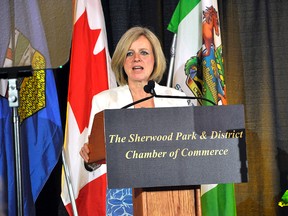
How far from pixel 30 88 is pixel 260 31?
1.85 meters

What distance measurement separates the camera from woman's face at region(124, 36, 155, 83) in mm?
3473

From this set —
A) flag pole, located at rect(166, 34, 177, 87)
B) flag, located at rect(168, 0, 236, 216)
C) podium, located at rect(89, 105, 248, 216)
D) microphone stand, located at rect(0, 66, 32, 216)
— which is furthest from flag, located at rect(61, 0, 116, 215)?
podium, located at rect(89, 105, 248, 216)

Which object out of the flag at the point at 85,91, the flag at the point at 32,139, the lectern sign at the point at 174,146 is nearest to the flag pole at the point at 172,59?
the flag at the point at 85,91

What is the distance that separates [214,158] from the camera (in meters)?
2.07

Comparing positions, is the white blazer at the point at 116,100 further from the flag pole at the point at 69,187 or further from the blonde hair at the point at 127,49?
the flag pole at the point at 69,187

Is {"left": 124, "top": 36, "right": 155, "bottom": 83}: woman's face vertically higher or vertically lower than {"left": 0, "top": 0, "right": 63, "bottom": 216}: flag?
higher

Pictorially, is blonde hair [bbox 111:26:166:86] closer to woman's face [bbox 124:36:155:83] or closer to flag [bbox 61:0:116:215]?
woman's face [bbox 124:36:155:83]

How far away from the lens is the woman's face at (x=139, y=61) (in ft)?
11.4

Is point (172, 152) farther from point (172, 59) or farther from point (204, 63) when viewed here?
point (172, 59)

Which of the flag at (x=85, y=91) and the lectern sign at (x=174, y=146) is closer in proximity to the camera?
the lectern sign at (x=174, y=146)

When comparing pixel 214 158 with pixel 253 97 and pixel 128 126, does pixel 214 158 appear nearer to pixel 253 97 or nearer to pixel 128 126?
pixel 128 126

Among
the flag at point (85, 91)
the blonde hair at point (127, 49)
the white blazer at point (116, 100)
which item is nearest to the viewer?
the white blazer at point (116, 100)

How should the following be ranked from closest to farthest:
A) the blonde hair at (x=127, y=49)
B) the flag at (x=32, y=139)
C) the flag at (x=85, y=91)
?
the blonde hair at (x=127, y=49), the flag at (x=32, y=139), the flag at (x=85, y=91)

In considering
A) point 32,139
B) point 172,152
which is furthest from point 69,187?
point 172,152
